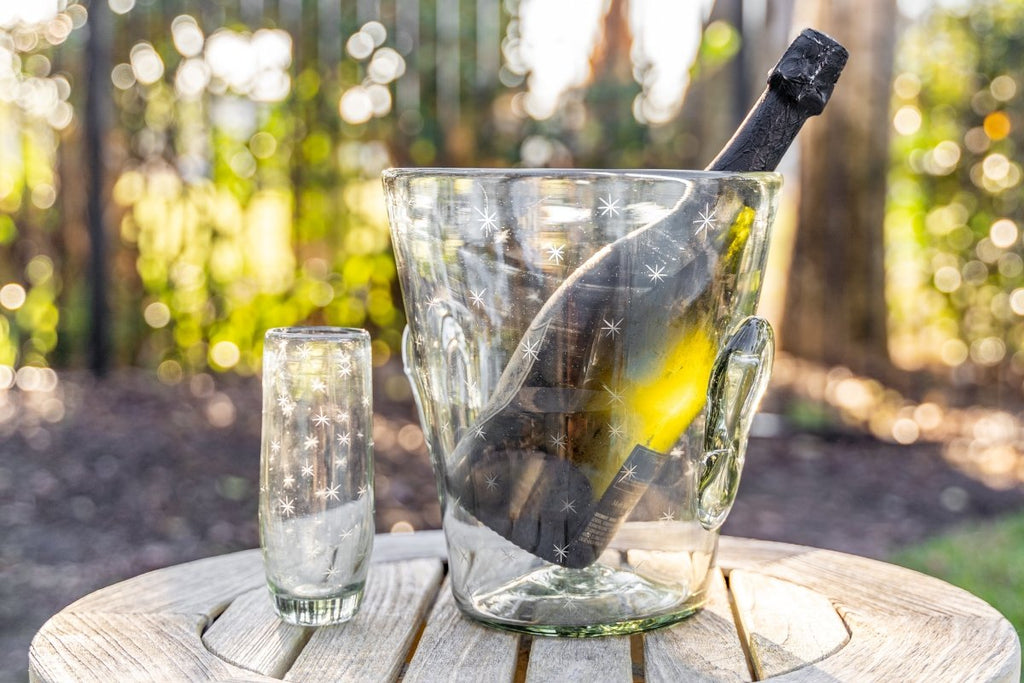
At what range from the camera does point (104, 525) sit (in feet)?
10.6

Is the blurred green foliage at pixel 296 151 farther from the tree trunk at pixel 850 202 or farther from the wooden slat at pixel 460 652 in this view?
the wooden slat at pixel 460 652

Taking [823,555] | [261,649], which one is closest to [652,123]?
[823,555]

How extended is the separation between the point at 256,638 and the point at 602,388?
389 millimetres

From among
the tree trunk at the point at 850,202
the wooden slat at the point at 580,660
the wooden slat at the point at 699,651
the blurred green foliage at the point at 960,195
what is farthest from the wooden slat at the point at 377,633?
the blurred green foliage at the point at 960,195

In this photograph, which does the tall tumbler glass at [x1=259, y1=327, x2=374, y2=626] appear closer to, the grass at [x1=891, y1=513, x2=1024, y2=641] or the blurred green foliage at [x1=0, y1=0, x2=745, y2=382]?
the grass at [x1=891, y1=513, x2=1024, y2=641]

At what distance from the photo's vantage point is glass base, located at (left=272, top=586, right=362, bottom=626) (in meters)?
1.05

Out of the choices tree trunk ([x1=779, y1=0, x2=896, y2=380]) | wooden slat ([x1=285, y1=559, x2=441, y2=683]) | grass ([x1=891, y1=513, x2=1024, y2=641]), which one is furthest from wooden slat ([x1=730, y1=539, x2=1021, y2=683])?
tree trunk ([x1=779, y1=0, x2=896, y2=380])

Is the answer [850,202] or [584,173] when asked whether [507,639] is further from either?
[850,202]

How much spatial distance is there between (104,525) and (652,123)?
2713 millimetres

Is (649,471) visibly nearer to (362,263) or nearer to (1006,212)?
(362,263)

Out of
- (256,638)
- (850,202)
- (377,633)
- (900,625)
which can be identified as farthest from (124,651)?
(850,202)

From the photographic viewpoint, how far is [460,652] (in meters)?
0.98

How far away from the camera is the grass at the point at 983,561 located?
2787 millimetres

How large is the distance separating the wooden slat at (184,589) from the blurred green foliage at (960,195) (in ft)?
14.5
